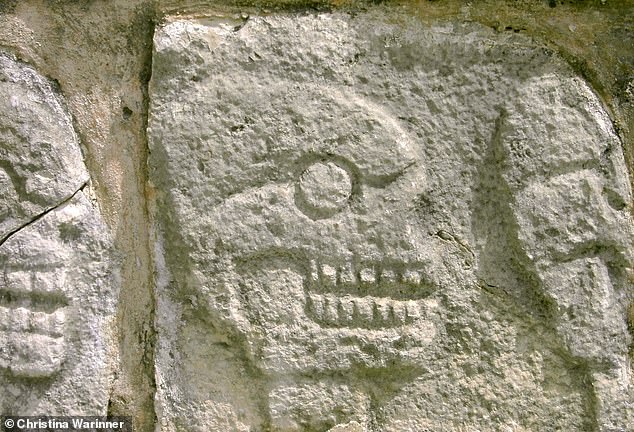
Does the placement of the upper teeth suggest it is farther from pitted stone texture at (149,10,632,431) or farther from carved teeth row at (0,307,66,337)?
carved teeth row at (0,307,66,337)

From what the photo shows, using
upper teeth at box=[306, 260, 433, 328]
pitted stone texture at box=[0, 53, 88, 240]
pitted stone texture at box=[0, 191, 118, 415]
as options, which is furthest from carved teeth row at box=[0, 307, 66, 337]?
upper teeth at box=[306, 260, 433, 328]

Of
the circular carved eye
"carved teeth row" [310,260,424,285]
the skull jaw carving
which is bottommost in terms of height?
the skull jaw carving

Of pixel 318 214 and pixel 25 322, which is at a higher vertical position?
pixel 318 214

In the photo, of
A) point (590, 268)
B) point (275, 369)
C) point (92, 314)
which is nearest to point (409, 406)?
point (275, 369)

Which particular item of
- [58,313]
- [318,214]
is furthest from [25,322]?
[318,214]

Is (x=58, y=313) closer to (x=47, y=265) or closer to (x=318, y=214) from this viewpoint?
(x=47, y=265)

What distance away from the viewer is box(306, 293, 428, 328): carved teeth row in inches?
47.6

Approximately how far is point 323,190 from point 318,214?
0.04 meters

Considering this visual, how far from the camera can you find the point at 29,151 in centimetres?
122

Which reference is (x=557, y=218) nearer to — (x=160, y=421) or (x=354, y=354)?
(x=354, y=354)

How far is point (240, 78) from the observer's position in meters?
1.21

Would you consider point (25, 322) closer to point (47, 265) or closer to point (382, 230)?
point (47, 265)

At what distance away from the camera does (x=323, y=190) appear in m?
1.20

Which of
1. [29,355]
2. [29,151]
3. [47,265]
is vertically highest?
[29,151]
